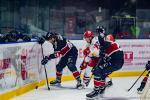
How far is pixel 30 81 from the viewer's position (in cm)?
1251

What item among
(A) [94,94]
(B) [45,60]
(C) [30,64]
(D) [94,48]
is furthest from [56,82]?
(A) [94,94]

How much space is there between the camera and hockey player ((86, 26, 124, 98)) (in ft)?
35.7

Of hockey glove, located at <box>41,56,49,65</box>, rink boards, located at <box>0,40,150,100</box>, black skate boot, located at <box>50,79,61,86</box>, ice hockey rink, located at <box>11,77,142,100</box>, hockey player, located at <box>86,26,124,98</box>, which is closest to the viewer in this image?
hockey player, located at <box>86,26,124,98</box>

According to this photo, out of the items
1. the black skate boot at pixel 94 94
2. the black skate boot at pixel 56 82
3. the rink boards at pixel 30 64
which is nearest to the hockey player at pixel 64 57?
the black skate boot at pixel 56 82

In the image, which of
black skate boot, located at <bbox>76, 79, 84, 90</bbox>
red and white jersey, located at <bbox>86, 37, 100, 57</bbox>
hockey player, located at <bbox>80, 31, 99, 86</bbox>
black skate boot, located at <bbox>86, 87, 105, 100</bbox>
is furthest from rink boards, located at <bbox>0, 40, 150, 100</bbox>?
black skate boot, located at <bbox>86, 87, 105, 100</bbox>

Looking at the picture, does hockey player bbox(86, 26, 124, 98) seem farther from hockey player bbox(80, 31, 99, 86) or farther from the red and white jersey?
hockey player bbox(80, 31, 99, 86)

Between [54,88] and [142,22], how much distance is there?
1150 centimetres

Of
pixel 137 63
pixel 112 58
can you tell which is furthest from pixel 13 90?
pixel 137 63

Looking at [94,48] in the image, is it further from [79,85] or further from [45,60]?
[45,60]

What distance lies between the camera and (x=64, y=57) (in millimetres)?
12977

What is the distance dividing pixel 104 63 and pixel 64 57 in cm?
212

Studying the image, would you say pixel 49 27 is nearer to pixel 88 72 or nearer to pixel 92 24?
pixel 92 24

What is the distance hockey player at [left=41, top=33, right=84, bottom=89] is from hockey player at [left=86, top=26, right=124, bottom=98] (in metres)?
1.58

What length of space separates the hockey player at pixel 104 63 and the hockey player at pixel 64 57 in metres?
1.58
